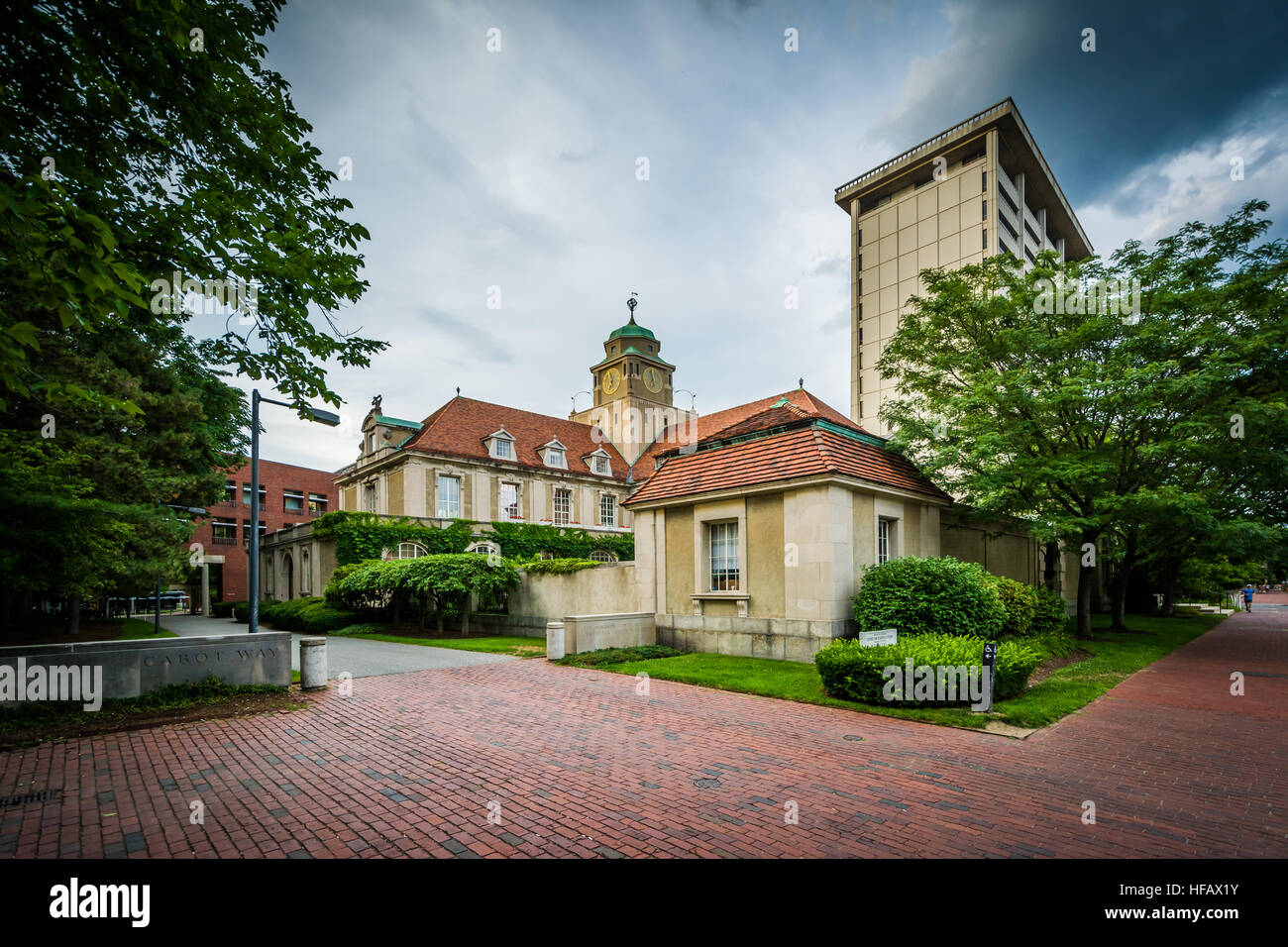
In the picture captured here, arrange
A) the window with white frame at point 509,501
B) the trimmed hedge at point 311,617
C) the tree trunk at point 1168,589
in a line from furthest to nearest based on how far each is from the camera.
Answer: the window with white frame at point 509,501 → the tree trunk at point 1168,589 → the trimmed hedge at point 311,617

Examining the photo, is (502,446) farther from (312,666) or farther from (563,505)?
(312,666)

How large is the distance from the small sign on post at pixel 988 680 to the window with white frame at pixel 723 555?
644 cm

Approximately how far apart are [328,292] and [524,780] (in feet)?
22.3

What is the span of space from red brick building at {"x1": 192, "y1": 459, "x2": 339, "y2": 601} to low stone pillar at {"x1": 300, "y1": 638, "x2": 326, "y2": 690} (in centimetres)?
4273

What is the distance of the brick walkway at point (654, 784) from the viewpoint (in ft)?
15.8

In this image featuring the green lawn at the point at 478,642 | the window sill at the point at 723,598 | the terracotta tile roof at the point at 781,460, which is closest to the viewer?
the terracotta tile roof at the point at 781,460

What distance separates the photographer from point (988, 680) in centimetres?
902

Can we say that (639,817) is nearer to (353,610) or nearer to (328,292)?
(328,292)

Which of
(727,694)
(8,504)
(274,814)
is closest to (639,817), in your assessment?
(274,814)

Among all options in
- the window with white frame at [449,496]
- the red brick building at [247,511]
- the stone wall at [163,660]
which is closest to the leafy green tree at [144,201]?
the stone wall at [163,660]

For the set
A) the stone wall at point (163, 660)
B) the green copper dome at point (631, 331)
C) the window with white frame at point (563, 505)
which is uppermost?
the green copper dome at point (631, 331)

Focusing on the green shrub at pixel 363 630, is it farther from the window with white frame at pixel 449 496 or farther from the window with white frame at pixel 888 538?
the window with white frame at pixel 888 538
